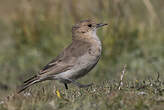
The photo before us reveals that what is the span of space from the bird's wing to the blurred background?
94.6 inches

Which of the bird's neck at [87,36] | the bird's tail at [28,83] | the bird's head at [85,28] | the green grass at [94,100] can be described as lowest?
the green grass at [94,100]

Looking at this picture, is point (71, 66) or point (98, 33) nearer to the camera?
point (71, 66)

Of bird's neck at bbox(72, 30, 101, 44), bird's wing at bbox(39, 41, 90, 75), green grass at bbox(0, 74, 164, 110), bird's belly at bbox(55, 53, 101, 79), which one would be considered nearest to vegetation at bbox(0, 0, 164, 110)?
bird's neck at bbox(72, 30, 101, 44)

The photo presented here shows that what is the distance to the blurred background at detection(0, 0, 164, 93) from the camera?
34.9 feet

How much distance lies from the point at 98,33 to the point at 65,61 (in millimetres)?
3757

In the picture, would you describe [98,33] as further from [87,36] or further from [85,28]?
[87,36]

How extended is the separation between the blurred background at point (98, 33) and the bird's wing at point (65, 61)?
7.88 ft

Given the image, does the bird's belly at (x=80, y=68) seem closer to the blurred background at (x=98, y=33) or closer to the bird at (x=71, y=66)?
the bird at (x=71, y=66)

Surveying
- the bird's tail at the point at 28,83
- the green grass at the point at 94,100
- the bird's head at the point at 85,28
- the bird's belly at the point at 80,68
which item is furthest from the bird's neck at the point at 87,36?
the green grass at the point at 94,100

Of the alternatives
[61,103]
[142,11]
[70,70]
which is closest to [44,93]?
[61,103]

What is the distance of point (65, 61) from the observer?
7.32m

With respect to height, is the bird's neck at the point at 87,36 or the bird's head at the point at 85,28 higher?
the bird's head at the point at 85,28

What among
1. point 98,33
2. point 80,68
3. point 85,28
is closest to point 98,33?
point 98,33

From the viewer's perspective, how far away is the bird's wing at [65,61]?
23.7ft
